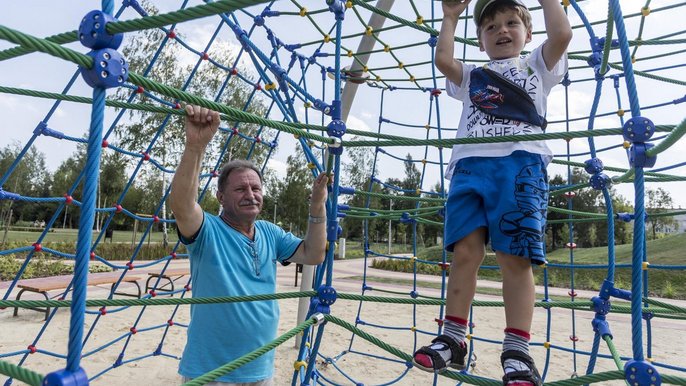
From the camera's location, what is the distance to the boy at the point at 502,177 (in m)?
1.24

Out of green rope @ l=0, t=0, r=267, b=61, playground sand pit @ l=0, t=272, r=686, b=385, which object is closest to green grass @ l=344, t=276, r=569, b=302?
playground sand pit @ l=0, t=272, r=686, b=385

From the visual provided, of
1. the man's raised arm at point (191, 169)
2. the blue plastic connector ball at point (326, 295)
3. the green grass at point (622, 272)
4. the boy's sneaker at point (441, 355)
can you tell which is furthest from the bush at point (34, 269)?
the boy's sneaker at point (441, 355)

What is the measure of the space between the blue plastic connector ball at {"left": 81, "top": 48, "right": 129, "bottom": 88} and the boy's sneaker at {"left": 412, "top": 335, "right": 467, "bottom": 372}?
946 mm

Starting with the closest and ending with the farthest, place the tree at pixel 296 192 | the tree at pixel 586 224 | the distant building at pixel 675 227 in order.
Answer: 1. the tree at pixel 296 192
2. the tree at pixel 586 224
3. the distant building at pixel 675 227

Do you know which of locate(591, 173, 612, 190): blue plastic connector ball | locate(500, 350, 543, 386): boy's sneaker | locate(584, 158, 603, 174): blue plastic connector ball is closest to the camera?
locate(500, 350, 543, 386): boy's sneaker

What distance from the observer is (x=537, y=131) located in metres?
1.47

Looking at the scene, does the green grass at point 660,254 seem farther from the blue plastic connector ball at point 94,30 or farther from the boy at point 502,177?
the blue plastic connector ball at point 94,30

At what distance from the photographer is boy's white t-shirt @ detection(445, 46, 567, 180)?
1.41m

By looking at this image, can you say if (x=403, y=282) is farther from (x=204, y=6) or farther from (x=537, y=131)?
(x=204, y=6)

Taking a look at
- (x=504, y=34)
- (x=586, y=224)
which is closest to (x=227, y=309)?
(x=504, y=34)

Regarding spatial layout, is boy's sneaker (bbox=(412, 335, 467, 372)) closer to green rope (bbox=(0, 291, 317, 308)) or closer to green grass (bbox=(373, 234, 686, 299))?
green rope (bbox=(0, 291, 317, 308))

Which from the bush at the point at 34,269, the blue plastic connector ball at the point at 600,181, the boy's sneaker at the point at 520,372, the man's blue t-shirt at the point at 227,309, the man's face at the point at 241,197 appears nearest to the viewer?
the boy's sneaker at the point at 520,372

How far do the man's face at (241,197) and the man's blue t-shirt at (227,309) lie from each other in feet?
0.21

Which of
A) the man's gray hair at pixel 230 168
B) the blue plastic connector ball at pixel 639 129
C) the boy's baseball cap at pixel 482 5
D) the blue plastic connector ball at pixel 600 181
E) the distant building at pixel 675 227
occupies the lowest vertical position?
the man's gray hair at pixel 230 168
